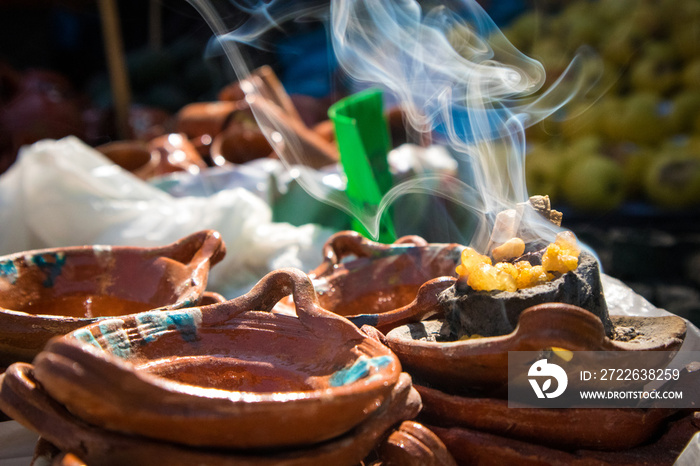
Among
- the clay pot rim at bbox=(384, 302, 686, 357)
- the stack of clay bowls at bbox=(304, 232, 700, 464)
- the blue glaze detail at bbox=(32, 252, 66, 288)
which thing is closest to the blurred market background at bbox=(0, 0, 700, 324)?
the blue glaze detail at bbox=(32, 252, 66, 288)

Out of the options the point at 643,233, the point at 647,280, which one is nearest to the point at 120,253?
the point at 647,280

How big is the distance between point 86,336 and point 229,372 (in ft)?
0.96

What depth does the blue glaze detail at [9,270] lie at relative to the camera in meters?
1.52

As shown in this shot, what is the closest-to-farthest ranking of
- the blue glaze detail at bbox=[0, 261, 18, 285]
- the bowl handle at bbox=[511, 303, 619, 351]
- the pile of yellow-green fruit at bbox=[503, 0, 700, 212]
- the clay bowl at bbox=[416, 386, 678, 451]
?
the bowl handle at bbox=[511, 303, 619, 351]
the clay bowl at bbox=[416, 386, 678, 451]
the blue glaze detail at bbox=[0, 261, 18, 285]
the pile of yellow-green fruit at bbox=[503, 0, 700, 212]

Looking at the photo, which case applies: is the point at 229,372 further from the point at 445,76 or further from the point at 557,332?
the point at 445,76

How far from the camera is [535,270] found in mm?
1233

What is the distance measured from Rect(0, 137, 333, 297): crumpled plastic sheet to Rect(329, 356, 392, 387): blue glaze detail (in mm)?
1197

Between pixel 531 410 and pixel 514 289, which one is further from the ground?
pixel 514 289

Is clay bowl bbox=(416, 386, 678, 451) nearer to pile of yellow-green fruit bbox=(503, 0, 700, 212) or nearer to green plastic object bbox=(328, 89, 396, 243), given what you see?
green plastic object bbox=(328, 89, 396, 243)

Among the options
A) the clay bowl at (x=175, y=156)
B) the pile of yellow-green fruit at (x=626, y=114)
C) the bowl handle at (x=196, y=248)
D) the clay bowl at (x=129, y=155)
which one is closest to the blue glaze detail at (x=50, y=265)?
the bowl handle at (x=196, y=248)

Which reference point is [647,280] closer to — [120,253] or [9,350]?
[120,253]

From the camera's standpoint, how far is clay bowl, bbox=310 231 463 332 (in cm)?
167

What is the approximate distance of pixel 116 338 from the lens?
3.69 ft

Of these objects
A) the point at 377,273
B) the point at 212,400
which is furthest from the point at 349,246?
the point at 212,400
